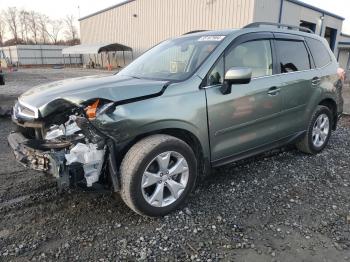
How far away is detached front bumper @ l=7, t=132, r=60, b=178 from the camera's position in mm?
2719

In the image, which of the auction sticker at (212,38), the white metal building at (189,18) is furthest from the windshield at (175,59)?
the white metal building at (189,18)

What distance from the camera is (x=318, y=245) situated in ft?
9.27

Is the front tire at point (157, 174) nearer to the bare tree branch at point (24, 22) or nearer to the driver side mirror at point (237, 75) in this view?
the driver side mirror at point (237, 75)

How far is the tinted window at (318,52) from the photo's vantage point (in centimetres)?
477

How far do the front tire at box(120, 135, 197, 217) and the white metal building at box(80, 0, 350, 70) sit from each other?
16023mm

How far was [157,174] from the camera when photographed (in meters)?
3.09

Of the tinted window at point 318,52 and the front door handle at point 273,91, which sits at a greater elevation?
the tinted window at point 318,52

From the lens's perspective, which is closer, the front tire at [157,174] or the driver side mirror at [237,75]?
the front tire at [157,174]

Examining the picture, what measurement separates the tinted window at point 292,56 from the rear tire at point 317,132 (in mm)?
764

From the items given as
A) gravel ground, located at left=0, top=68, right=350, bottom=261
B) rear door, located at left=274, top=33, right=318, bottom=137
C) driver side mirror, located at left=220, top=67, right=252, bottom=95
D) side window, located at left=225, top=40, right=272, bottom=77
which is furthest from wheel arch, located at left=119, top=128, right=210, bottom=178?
rear door, located at left=274, top=33, right=318, bottom=137

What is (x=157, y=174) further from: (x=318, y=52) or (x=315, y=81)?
(x=318, y=52)

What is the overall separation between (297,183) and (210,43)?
2027 mm

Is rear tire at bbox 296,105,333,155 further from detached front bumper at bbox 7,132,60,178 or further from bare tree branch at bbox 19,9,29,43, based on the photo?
bare tree branch at bbox 19,9,29,43

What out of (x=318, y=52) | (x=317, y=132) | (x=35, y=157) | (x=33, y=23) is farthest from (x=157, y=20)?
(x=33, y=23)
